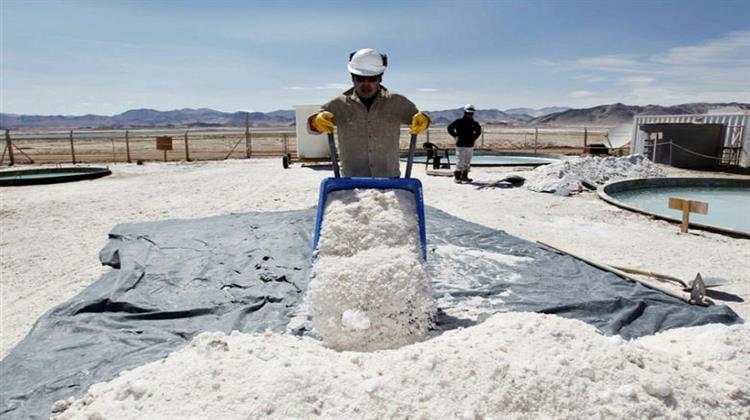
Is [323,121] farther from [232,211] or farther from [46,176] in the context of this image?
[46,176]

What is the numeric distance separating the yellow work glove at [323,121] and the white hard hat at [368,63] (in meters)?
0.37

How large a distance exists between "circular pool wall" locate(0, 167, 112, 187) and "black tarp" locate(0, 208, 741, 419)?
6.64 m

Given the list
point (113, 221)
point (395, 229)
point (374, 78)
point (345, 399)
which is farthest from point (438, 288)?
point (113, 221)

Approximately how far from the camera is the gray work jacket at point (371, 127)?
12.1 feet

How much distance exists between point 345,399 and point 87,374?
5.41ft

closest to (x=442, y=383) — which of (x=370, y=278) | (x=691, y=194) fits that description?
(x=370, y=278)

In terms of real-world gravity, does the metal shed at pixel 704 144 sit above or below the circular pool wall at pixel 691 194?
above

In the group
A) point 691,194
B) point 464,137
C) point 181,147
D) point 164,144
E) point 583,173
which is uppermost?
point 464,137

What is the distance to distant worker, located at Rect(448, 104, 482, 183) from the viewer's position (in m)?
10.2

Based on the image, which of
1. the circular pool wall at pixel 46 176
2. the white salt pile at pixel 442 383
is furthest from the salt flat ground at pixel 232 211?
the white salt pile at pixel 442 383

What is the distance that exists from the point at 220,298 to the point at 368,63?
214cm

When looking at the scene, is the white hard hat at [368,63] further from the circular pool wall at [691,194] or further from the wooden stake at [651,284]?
the circular pool wall at [691,194]

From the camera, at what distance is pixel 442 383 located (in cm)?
205

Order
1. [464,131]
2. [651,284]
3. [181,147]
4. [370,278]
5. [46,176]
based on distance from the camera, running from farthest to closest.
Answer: [181,147], [46,176], [464,131], [651,284], [370,278]
